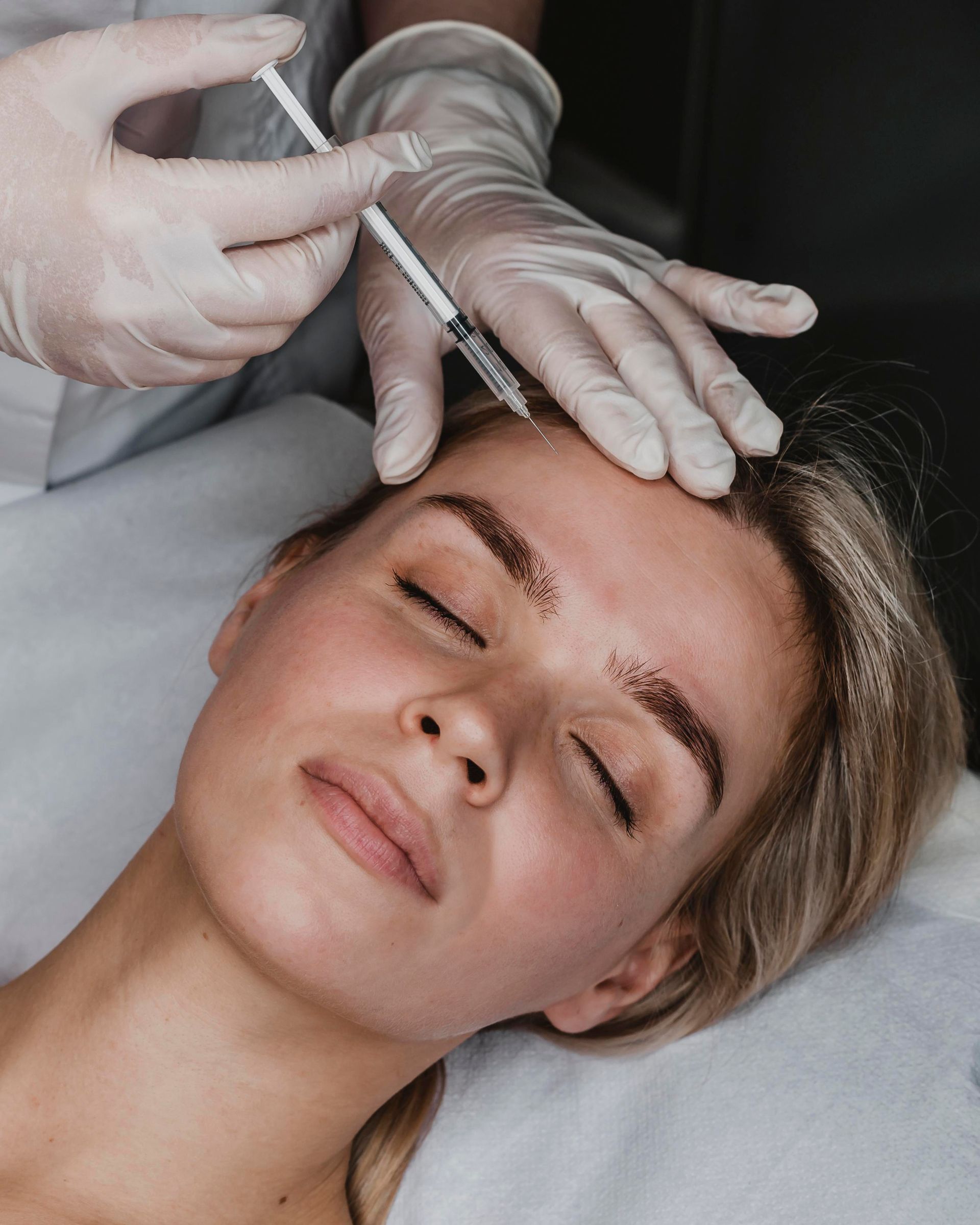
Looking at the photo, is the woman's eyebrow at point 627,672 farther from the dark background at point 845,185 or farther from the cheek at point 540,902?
the dark background at point 845,185

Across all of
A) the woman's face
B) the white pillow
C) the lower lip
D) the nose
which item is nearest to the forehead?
the woman's face

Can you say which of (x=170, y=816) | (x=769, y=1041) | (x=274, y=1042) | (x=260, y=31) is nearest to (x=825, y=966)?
(x=769, y=1041)

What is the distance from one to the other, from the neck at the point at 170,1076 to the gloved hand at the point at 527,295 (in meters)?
0.57

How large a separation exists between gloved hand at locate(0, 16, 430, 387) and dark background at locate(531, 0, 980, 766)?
76 centimetres

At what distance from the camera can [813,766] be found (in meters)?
1.36

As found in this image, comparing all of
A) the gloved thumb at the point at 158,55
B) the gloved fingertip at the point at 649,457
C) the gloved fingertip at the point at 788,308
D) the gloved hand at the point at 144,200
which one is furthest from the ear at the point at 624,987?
the gloved thumb at the point at 158,55

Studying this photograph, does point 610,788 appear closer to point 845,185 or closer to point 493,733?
point 493,733

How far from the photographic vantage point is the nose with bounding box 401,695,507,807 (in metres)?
1.00

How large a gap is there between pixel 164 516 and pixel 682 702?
102cm

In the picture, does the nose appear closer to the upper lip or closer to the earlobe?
the upper lip

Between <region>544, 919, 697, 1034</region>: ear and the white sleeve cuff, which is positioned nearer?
<region>544, 919, 697, 1034</region>: ear

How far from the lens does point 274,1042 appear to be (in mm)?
1146

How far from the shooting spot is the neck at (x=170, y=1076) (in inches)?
44.9

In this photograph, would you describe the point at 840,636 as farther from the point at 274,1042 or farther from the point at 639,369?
the point at 274,1042
